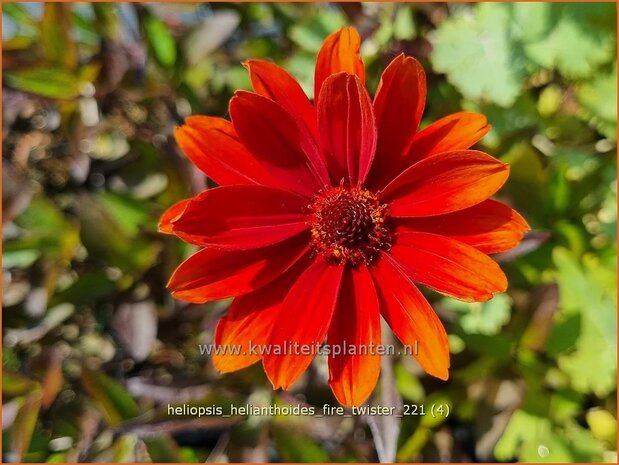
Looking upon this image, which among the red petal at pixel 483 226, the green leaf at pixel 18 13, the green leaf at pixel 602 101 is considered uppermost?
the green leaf at pixel 18 13

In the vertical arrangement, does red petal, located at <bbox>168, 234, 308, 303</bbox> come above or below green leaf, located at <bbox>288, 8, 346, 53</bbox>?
below

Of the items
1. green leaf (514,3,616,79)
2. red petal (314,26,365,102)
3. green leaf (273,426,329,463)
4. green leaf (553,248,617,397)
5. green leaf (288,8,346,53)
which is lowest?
green leaf (273,426,329,463)

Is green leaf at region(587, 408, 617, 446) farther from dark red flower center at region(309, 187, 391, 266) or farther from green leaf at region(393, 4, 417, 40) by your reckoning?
green leaf at region(393, 4, 417, 40)

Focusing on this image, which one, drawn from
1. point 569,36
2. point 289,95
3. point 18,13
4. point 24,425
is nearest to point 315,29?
point 569,36

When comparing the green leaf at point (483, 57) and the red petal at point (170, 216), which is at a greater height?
the green leaf at point (483, 57)

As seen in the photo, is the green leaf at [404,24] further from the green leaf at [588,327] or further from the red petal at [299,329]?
the red petal at [299,329]

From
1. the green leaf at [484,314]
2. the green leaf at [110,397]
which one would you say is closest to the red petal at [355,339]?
the green leaf at [484,314]

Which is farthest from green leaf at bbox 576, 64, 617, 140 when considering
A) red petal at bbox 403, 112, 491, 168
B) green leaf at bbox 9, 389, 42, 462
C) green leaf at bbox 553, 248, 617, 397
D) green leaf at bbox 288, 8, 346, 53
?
green leaf at bbox 9, 389, 42, 462
